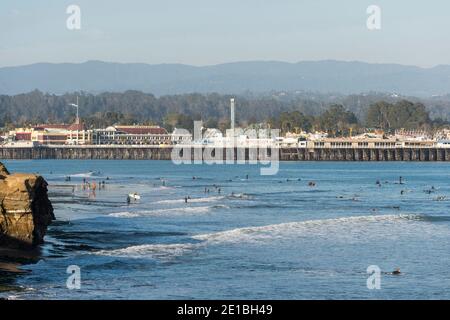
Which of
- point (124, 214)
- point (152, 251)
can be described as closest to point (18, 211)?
point (152, 251)

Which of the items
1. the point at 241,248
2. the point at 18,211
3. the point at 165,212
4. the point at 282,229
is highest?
the point at 18,211

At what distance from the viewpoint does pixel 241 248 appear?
4741cm

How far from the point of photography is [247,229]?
56062mm

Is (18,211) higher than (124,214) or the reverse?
higher

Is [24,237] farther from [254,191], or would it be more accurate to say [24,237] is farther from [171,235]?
[254,191]

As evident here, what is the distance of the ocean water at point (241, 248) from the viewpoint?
36094 millimetres

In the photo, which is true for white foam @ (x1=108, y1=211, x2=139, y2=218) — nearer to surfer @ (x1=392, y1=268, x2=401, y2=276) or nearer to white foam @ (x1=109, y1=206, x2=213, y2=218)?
white foam @ (x1=109, y1=206, x2=213, y2=218)

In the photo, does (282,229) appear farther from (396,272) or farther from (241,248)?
(396,272)

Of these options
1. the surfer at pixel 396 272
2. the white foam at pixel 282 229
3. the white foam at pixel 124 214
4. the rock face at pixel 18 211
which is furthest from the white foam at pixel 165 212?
the surfer at pixel 396 272

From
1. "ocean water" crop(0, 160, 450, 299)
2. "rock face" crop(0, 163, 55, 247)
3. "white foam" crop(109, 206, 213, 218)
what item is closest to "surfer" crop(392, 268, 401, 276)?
"ocean water" crop(0, 160, 450, 299)

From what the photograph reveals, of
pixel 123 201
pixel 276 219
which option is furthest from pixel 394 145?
pixel 276 219

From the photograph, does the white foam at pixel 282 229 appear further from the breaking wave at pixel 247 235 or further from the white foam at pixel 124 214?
the white foam at pixel 124 214

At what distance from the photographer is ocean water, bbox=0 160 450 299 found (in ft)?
118
